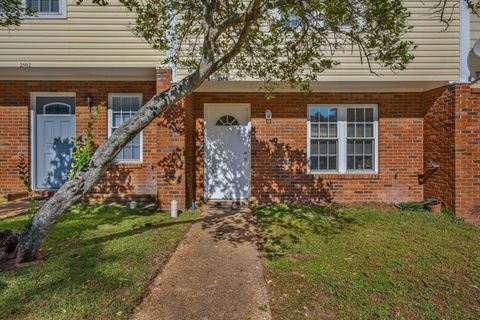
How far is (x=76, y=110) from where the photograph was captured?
24.7 ft

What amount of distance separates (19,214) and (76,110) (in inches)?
114

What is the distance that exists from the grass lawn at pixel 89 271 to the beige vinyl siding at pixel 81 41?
346cm

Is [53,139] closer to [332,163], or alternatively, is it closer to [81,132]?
[81,132]

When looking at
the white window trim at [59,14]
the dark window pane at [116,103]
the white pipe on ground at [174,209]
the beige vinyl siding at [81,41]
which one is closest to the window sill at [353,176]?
the white pipe on ground at [174,209]

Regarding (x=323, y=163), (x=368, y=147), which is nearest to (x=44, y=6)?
(x=323, y=163)

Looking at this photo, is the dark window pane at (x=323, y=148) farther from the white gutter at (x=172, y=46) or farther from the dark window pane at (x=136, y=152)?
the dark window pane at (x=136, y=152)

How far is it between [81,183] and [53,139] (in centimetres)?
500

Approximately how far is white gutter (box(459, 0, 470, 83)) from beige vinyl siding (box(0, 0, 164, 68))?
6517mm

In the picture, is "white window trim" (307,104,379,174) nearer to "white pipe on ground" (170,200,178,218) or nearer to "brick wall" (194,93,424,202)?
"brick wall" (194,93,424,202)

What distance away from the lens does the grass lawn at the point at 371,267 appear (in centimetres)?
287

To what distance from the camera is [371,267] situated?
3752 millimetres

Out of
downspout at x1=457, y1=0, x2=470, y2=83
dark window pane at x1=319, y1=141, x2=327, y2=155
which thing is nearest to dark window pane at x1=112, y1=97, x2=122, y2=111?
dark window pane at x1=319, y1=141, x2=327, y2=155

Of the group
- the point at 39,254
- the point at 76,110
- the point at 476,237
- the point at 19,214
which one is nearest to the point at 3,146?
the point at 76,110

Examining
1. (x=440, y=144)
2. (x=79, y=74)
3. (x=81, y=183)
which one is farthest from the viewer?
(x=79, y=74)
